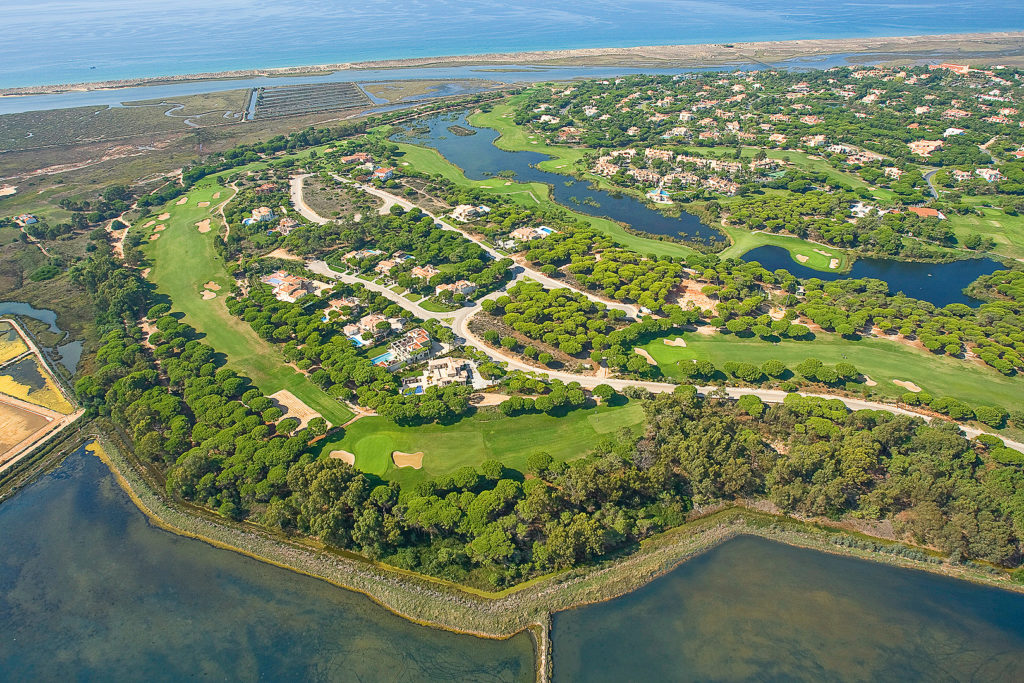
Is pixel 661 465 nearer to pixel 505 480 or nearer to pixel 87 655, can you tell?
pixel 505 480

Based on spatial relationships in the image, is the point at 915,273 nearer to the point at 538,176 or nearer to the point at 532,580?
the point at 538,176

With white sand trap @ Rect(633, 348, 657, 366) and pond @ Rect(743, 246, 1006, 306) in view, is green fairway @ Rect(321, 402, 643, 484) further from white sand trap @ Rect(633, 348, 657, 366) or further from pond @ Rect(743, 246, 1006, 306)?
pond @ Rect(743, 246, 1006, 306)

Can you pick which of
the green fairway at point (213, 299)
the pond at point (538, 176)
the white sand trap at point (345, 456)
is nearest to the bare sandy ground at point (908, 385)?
the pond at point (538, 176)

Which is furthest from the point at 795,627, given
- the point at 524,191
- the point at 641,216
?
the point at 524,191

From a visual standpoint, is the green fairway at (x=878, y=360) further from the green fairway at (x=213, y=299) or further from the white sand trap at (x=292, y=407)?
the green fairway at (x=213, y=299)

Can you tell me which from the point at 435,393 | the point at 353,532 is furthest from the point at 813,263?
the point at 353,532

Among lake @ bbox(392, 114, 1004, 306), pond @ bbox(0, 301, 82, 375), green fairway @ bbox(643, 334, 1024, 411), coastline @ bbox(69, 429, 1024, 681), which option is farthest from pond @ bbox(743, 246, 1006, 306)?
pond @ bbox(0, 301, 82, 375)
